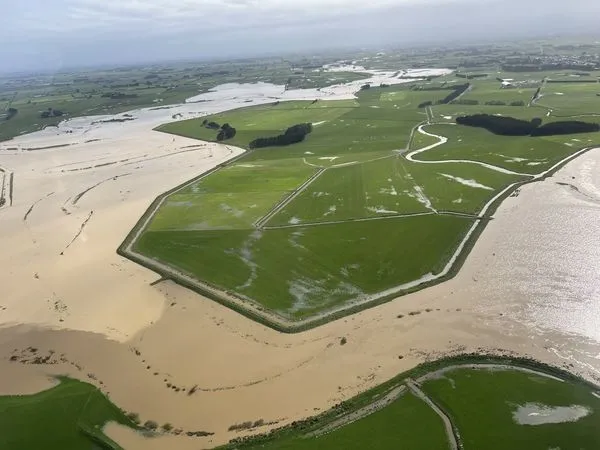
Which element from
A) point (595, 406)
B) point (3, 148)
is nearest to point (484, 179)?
point (595, 406)

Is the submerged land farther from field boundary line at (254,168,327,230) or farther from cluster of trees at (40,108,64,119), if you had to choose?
cluster of trees at (40,108,64,119)

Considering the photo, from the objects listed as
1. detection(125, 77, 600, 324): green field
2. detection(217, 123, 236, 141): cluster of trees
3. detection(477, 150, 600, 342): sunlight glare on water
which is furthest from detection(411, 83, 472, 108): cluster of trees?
detection(477, 150, 600, 342): sunlight glare on water

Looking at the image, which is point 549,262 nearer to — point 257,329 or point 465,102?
point 257,329

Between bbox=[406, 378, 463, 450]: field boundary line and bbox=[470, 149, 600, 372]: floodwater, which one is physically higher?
bbox=[470, 149, 600, 372]: floodwater

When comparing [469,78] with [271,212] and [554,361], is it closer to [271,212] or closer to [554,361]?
[271,212]

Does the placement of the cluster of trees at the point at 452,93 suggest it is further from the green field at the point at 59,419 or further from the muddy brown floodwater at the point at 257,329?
the green field at the point at 59,419

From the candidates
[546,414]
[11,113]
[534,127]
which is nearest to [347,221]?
[546,414]
